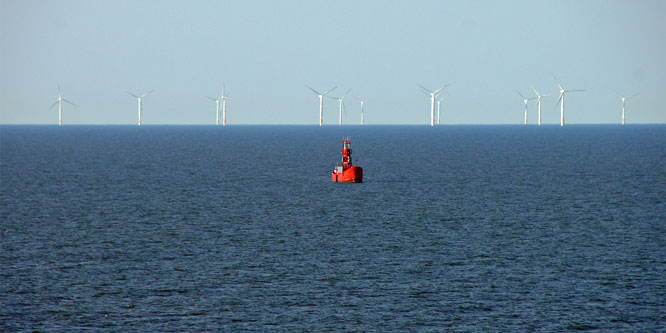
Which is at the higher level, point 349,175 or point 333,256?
point 349,175

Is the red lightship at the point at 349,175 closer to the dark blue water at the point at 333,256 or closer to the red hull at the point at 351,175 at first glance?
the red hull at the point at 351,175

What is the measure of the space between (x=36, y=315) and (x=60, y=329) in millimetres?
2969

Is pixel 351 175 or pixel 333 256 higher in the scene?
pixel 351 175

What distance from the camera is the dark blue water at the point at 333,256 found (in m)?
41.1

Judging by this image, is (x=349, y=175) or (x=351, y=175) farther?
(x=349, y=175)

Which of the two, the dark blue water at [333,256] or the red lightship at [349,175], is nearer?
the dark blue water at [333,256]

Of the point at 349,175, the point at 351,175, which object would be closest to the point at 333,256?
the point at 351,175

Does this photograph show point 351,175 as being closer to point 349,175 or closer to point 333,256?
point 349,175

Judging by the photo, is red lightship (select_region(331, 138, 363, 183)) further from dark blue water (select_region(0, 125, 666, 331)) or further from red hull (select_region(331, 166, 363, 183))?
dark blue water (select_region(0, 125, 666, 331))

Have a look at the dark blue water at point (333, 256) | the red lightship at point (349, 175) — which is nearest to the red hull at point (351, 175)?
the red lightship at point (349, 175)

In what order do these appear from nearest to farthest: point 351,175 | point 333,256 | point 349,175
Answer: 1. point 333,256
2. point 351,175
3. point 349,175

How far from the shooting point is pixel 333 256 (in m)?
55.9

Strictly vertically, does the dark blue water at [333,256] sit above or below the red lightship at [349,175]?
below

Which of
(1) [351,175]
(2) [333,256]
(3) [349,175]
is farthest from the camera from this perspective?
(3) [349,175]
